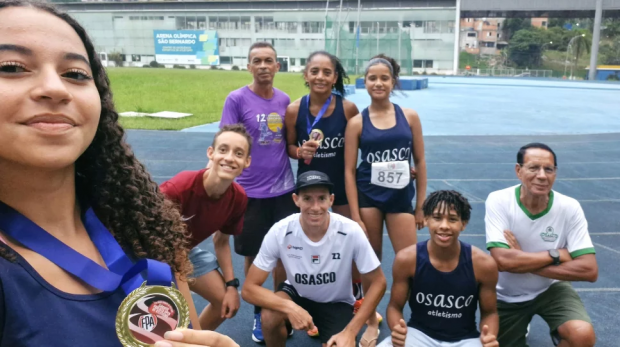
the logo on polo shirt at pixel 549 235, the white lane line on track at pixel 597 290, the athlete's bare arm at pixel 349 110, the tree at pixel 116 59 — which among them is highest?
the tree at pixel 116 59

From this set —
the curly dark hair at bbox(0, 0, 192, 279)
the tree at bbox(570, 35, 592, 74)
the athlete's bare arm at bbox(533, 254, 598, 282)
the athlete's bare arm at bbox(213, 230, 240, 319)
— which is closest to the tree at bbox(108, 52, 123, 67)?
the tree at bbox(570, 35, 592, 74)

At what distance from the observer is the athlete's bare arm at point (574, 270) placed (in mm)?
2773

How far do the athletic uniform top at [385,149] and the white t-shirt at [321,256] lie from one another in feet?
1.74

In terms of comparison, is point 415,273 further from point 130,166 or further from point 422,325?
point 130,166

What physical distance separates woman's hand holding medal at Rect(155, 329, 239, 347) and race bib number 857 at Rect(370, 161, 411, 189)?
2.51 m

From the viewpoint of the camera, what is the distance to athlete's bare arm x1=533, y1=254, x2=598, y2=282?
2.77 meters

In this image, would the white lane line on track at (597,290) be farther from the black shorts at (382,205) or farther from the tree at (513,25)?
the tree at (513,25)

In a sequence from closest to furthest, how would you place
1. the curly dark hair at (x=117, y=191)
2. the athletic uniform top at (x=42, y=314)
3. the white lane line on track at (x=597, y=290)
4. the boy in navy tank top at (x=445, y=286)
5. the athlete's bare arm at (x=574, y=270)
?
the athletic uniform top at (x=42, y=314) → the curly dark hair at (x=117, y=191) → the boy in navy tank top at (x=445, y=286) → the athlete's bare arm at (x=574, y=270) → the white lane line on track at (x=597, y=290)

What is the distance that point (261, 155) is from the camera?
11.9ft

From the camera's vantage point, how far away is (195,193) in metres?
2.74

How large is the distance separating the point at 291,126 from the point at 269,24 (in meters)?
56.3

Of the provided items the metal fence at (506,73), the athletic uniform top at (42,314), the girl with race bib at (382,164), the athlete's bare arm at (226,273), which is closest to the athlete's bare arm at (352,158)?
the girl with race bib at (382,164)

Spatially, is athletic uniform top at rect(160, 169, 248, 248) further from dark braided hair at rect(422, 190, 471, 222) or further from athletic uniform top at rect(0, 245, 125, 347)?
athletic uniform top at rect(0, 245, 125, 347)

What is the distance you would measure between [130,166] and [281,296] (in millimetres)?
1902
